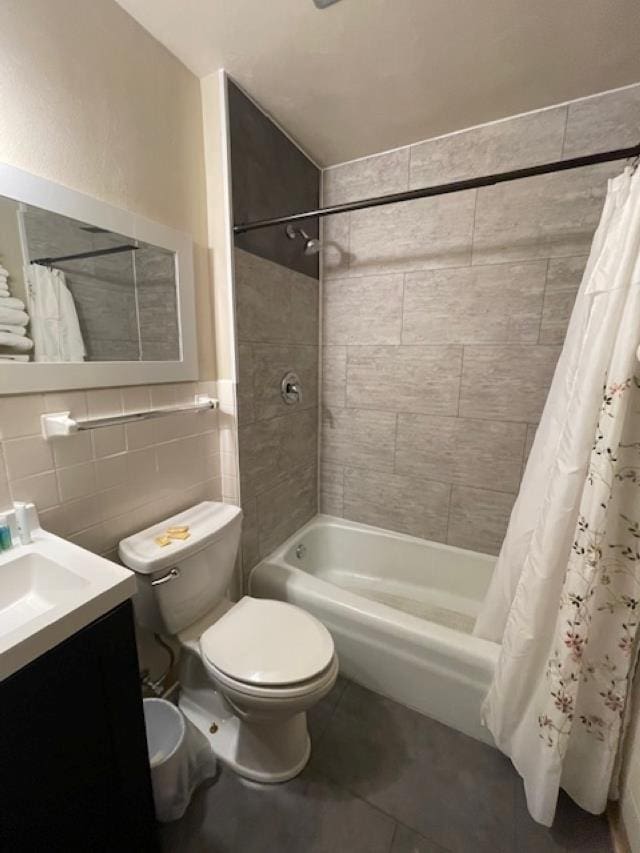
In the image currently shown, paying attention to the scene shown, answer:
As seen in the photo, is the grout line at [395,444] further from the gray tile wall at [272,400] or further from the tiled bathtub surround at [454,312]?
the gray tile wall at [272,400]

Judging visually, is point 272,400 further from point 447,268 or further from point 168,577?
point 447,268

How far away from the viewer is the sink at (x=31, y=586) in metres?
0.82

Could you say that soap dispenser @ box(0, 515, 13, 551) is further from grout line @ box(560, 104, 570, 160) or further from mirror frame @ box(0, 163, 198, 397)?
grout line @ box(560, 104, 570, 160)

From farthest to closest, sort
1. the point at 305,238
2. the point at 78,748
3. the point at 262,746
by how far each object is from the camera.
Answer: the point at 305,238 < the point at 262,746 < the point at 78,748

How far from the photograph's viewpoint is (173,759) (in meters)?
1.04

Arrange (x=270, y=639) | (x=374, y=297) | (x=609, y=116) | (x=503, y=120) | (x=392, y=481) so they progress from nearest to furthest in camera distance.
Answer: (x=270, y=639) < (x=609, y=116) < (x=503, y=120) < (x=374, y=297) < (x=392, y=481)

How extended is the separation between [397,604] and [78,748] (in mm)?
1531

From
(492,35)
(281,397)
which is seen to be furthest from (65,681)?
(492,35)

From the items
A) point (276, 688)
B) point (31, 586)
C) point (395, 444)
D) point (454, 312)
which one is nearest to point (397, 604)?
point (395, 444)

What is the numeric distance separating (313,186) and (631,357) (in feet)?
5.43

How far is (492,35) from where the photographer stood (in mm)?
1117

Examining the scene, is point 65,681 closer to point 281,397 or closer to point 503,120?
point 281,397

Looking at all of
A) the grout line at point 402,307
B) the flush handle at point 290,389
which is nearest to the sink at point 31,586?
the flush handle at point 290,389

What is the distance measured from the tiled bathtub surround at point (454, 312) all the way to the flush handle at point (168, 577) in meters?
1.19
